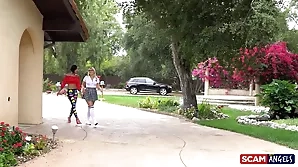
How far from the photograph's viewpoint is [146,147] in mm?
8727

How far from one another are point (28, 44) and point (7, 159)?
5.67 m

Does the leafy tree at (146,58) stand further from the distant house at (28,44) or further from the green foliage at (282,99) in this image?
the distant house at (28,44)

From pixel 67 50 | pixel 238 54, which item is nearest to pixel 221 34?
pixel 238 54

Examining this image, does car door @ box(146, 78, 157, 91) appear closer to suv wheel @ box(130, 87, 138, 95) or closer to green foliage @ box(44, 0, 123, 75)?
suv wheel @ box(130, 87, 138, 95)

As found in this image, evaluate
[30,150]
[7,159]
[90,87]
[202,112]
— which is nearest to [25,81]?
[90,87]

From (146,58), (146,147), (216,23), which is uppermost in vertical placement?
(146,58)

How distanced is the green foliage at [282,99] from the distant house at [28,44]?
6.85 meters

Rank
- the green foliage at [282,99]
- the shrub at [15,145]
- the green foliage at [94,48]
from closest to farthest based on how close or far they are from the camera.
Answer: the shrub at [15,145] < the green foliage at [282,99] < the green foliage at [94,48]

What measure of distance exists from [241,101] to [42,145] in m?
19.0

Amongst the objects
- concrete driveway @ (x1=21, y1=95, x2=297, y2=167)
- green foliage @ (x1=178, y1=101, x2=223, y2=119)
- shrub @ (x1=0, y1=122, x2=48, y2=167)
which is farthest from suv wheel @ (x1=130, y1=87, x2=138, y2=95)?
shrub @ (x1=0, y1=122, x2=48, y2=167)

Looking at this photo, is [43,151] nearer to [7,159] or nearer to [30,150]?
[30,150]

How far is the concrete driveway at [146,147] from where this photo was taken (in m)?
7.26

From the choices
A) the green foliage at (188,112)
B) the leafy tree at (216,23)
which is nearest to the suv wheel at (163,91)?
the green foliage at (188,112)

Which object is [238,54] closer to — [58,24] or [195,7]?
[195,7]
